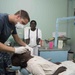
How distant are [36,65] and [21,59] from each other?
0.57 feet

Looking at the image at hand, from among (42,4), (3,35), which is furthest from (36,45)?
(3,35)

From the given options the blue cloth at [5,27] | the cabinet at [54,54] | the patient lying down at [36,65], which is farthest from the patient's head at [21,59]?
the cabinet at [54,54]

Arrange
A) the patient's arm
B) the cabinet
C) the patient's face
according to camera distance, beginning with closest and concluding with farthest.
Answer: the patient's arm
the patient's face
the cabinet

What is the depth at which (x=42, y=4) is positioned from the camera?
523 cm

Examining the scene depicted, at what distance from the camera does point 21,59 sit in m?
2.04

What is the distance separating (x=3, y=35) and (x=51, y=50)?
2.23 meters

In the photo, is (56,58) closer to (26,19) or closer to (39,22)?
(39,22)

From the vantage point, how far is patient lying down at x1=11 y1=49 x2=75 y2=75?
6.35ft

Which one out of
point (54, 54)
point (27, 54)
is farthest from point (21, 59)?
point (54, 54)

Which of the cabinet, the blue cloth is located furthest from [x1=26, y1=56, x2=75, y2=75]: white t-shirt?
the cabinet

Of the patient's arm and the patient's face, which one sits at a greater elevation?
the patient's face

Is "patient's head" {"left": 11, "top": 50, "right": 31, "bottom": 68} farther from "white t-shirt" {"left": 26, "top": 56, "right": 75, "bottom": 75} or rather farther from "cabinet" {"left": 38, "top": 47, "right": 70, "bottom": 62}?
"cabinet" {"left": 38, "top": 47, "right": 70, "bottom": 62}

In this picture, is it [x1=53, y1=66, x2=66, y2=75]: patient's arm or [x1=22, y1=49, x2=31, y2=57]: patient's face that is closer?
[x1=53, y1=66, x2=66, y2=75]: patient's arm

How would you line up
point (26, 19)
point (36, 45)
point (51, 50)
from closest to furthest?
point (26, 19) < point (51, 50) < point (36, 45)
